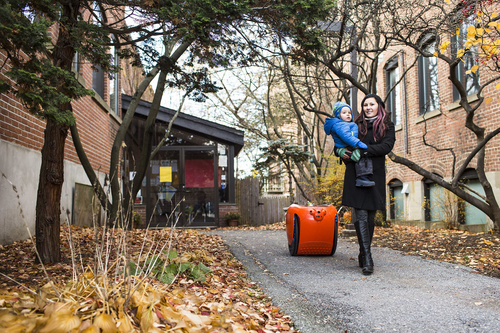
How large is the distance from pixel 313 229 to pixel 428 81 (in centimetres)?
862

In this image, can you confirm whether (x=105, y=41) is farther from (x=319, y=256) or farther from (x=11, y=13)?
(x=319, y=256)

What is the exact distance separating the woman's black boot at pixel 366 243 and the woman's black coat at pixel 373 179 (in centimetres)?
16

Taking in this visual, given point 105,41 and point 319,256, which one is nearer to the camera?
point 105,41

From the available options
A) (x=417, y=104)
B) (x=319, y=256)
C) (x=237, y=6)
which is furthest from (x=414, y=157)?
(x=237, y=6)

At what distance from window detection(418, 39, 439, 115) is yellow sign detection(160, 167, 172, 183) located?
→ 27.7 ft

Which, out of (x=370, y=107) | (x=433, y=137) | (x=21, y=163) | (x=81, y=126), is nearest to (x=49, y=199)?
(x=21, y=163)

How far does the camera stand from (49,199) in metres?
4.29

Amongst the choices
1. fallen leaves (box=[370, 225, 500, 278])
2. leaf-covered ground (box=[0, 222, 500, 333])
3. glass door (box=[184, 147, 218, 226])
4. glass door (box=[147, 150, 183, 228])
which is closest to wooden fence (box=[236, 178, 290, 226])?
glass door (box=[184, 147, 218, 226])

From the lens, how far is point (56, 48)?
4410 mm

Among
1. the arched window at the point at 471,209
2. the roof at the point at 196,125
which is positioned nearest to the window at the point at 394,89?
the arched window at the point at 471,209

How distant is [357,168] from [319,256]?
1.58 m

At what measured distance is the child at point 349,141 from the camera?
14.8ft

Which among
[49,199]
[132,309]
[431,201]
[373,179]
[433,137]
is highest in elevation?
[433,137]

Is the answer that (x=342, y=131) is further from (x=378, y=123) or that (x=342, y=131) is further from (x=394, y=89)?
(x=394, y=89)
